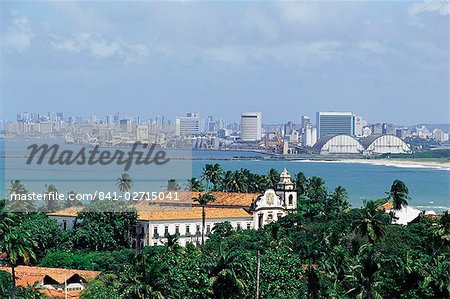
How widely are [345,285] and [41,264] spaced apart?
12701mm

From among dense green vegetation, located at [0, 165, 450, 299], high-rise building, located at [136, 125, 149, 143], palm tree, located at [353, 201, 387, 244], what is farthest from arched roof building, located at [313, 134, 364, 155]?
palm tree, located at [353, 201, 387, 244]

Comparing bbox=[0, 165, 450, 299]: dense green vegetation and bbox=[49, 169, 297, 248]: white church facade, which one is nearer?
bbox=[0, 165, 450, 299]: dense green vegetation

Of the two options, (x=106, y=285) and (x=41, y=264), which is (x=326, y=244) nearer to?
(x=106, y=285)

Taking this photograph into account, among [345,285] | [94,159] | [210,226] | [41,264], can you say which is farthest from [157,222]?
[345,285]

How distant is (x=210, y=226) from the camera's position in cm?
3812

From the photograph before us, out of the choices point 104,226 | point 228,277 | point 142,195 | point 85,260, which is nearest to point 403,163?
point 142,195

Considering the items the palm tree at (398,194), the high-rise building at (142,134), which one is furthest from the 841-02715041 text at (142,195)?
the high-rise building at (142,134)

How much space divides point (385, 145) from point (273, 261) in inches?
6262

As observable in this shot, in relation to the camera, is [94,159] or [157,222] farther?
[94,159]

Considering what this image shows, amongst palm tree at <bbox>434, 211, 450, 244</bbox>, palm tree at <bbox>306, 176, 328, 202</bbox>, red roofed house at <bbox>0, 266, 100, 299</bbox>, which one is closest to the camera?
palm tree at <bbox>434, 211, 450, 244</bbox>

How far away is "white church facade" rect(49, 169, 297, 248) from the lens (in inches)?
1438

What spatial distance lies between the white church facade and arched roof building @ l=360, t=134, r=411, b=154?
452 ft

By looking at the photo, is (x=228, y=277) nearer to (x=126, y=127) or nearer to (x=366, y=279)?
(x=366, y=279)

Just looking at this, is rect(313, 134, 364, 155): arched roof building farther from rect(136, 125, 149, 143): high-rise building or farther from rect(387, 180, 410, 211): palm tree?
rect(387, 180, 410, 211): palm tree
